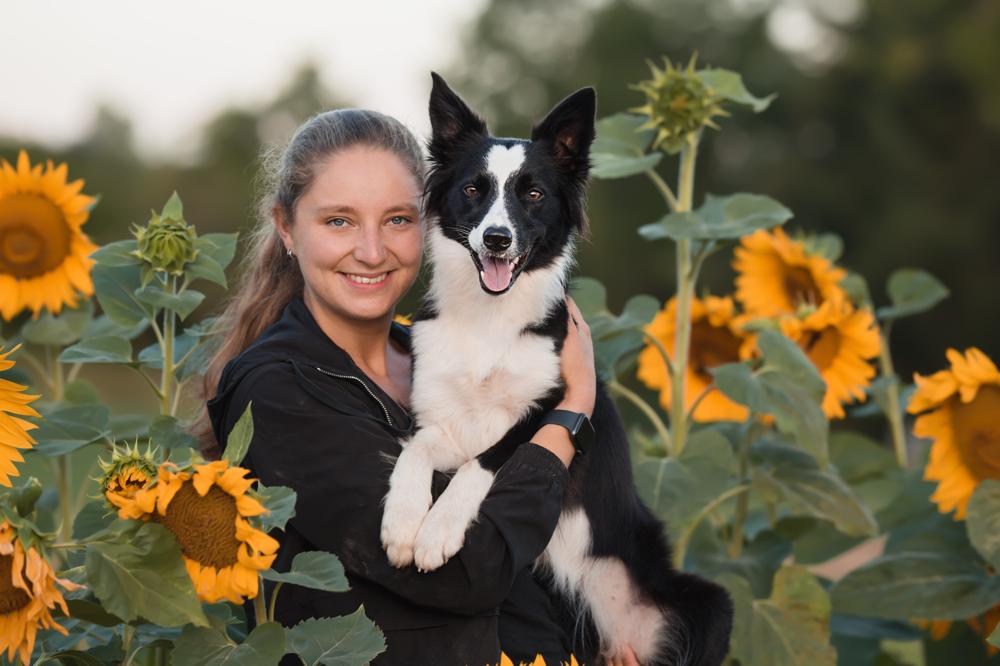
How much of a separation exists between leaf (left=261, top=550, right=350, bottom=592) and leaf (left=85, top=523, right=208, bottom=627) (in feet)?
0.50

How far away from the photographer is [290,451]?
8.73ft

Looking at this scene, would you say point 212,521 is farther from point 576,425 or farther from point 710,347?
point 710,347

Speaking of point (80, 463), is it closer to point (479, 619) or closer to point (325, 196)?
point (325, 196)

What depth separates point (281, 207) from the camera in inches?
130

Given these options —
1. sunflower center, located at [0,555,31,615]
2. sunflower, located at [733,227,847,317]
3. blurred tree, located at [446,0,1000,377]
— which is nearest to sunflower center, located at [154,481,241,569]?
sunflower center, located at [0,555,31,615]

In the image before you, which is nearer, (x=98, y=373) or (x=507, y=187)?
(x=507, y=187)

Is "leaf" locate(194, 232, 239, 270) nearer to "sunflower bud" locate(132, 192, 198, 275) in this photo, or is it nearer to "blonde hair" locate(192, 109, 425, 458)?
"sunflower bud" locate(132, 192, 198, 275)

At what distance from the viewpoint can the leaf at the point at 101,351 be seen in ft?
9.84

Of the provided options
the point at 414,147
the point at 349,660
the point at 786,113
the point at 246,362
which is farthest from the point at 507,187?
the point at 786,113

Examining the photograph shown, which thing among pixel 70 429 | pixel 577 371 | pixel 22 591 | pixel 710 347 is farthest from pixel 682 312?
pixel 22 591

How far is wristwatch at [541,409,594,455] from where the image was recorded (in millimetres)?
2922

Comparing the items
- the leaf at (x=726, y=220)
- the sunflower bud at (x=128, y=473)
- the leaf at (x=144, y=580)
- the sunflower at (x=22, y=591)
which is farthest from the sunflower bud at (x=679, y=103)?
the sunflower at (x=22, y=591)

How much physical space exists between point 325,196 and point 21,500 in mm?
1294

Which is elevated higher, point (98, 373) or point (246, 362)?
point (246, 362)
